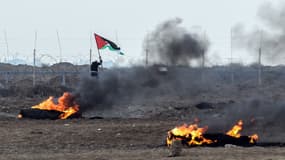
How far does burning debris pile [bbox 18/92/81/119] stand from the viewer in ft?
92.9

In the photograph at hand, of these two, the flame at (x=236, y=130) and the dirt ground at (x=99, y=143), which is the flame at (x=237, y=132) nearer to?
the flame at (x=236, y=130)

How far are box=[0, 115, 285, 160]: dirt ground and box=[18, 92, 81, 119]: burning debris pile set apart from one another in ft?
5.41

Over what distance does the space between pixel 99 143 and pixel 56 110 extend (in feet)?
29.8

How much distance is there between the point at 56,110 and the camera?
28875 mm

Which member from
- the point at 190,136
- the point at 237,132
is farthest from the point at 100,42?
the point at 190,136

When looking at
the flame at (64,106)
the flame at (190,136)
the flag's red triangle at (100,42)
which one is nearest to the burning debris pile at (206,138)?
the flame at (190,136)

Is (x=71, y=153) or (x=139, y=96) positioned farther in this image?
(x=139, y=96)

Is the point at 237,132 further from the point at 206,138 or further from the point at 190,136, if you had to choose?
the point at 190,136

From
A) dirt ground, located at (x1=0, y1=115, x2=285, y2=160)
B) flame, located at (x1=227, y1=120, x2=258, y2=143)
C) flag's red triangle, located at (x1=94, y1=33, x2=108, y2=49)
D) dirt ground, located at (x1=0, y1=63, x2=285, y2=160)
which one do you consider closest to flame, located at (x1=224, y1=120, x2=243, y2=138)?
flame, located at (x1=227, y1=120, x2=258, y2=143)

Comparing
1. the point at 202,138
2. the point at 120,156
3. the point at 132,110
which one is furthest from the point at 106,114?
the point at 120,156

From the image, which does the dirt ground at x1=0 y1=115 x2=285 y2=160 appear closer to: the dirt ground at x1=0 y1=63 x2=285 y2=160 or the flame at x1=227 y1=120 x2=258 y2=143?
the dirt ground at x1=0 y1=63 x2=285 y2=160

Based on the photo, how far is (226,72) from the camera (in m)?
40.2

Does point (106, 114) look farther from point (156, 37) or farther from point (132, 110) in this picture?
point (156, 37)

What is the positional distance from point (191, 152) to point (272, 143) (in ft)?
10.4
